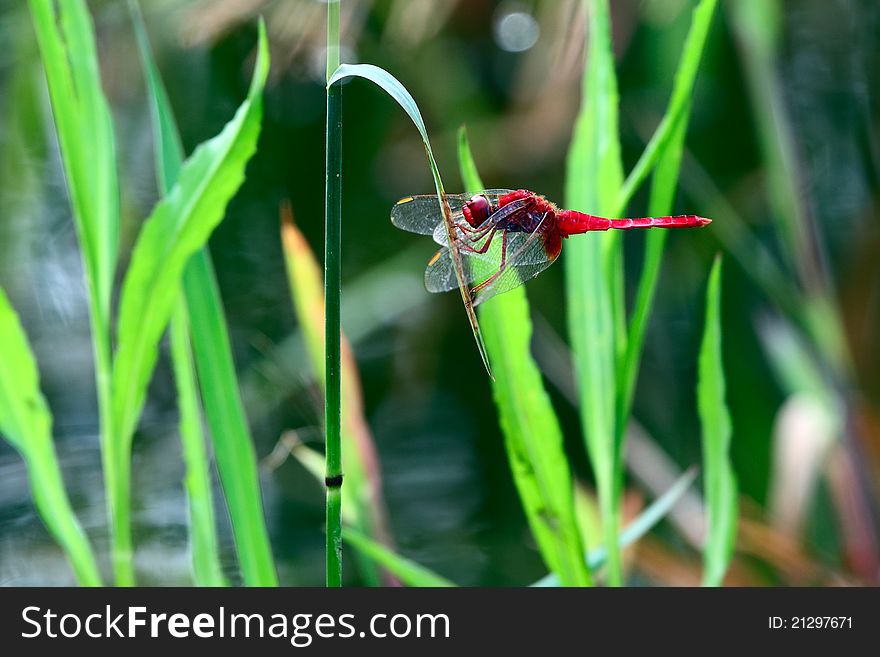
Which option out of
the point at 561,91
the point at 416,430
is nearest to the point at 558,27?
the point at 561,91

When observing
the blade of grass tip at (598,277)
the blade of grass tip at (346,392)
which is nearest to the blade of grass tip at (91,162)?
the blade of grass tip at (346,392)

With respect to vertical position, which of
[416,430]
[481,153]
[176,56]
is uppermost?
[176,56]

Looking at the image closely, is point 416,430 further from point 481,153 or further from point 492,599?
point 492,599

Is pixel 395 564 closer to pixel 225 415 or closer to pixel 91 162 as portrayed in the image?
pixel 225 415

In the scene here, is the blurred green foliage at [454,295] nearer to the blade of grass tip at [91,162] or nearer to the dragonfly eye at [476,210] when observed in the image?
the blade of grass tip at [91,162]

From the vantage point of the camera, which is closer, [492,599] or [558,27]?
[492,599]

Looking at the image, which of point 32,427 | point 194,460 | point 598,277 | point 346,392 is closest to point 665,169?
point 598,277

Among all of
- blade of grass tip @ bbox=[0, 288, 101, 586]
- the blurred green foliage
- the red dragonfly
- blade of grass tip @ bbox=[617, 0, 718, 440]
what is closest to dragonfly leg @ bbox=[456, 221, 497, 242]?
the red dragonfly
